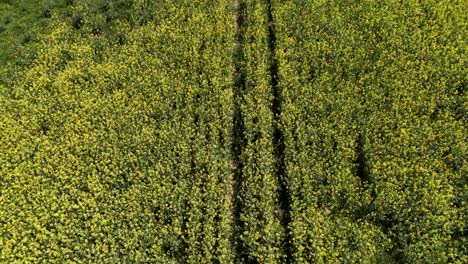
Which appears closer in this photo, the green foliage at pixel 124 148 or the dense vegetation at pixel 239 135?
the dense vegetation at pixel 239 135

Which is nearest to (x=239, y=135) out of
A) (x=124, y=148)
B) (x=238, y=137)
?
(x=238, y=137)

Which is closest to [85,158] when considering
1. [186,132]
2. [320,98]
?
[186,132]

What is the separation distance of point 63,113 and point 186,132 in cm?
606

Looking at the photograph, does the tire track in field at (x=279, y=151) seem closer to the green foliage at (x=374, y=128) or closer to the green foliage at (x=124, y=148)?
the green foliage at (x=374, y=128)

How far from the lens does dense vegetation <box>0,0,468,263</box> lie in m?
12.9

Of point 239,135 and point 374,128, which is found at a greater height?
point 374,128

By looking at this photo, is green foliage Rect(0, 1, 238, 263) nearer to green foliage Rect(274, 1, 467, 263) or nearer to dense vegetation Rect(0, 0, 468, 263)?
dense vegetation Rect(0, 0, 468, 263)

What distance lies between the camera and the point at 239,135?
15992mm

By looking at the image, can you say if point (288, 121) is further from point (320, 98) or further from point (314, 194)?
point (314, 194)

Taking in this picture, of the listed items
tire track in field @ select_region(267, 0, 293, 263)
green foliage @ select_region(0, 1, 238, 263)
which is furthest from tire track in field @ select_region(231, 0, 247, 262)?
A: tire track in field @ select_region(267, 0, 293, 263)

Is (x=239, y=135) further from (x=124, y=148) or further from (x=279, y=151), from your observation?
(x=124, y=148)

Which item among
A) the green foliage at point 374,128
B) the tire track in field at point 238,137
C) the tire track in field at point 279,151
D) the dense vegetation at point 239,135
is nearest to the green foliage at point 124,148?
the dense vegetation at point 239,135

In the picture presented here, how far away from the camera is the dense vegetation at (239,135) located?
12922mm

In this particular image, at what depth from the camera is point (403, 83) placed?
16.6 m
